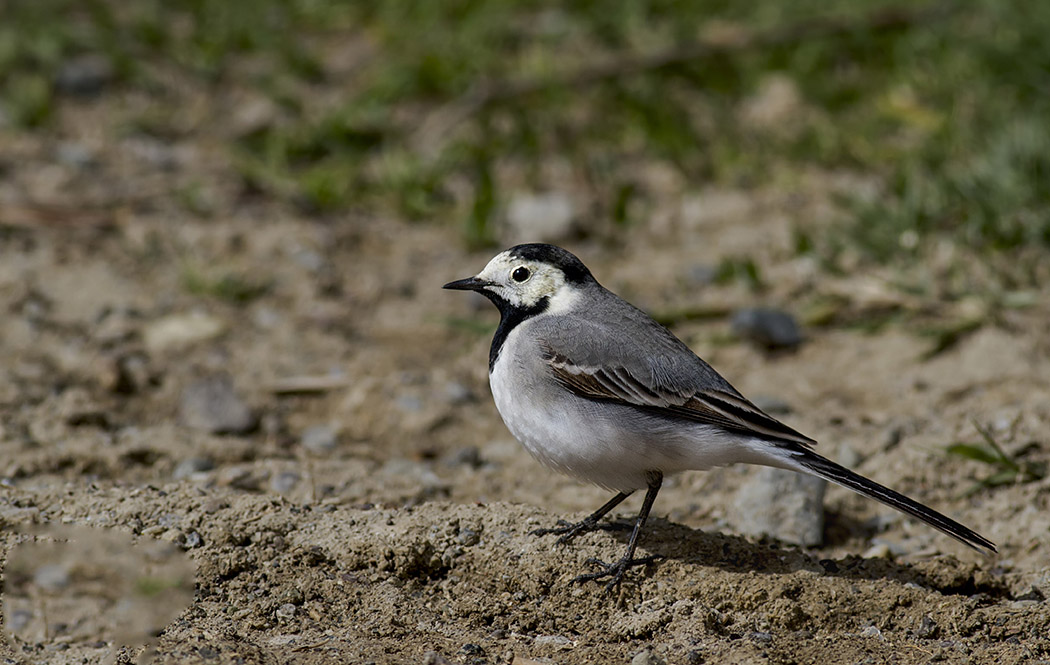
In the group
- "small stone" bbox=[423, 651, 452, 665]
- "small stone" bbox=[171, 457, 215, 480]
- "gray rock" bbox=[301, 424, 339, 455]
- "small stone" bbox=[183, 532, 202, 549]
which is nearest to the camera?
"small stone" bbox=[423, 651, 452, 665]

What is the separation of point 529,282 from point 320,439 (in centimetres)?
154

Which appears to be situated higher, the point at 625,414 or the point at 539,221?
the point at 539,221

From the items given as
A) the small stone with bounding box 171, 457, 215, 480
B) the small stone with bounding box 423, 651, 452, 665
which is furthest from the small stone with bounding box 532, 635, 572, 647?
the small stone with bounding box 171, 457, 215, 480

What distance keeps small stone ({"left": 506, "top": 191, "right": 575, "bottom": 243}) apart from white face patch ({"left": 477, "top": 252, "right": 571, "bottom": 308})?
9.35 feet

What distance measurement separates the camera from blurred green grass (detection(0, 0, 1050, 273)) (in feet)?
27.0

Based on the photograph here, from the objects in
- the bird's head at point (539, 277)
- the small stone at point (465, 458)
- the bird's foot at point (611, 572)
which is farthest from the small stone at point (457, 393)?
the bird's foot at point (611, 572)

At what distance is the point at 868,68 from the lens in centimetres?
949

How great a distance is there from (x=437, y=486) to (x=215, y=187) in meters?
3.79

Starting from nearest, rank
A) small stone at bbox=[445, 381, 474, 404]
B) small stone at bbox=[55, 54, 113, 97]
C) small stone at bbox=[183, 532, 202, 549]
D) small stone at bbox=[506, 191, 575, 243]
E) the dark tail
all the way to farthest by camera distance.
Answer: the dark tail → small stone at bbox=[183, 532, 202, 549] → small stone at bbox=[445, 381, 474, 404] → small stone at bbox=[506, 191, 575, 243] → small stone at bbox=[55, 54, 113, 97]

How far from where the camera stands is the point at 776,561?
169 inches

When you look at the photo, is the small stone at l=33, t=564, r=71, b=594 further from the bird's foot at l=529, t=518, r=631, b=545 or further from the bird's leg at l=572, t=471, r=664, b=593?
the bird's leg at l=572, t=471, r=664, b=593

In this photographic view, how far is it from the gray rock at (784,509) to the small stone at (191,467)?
2.32 meters

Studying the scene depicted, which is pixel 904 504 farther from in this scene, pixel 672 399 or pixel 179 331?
pixel 179 331

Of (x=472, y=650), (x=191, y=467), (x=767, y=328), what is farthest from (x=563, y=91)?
(x=472, y=650)
